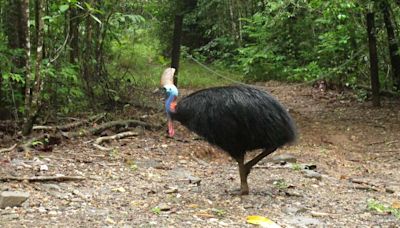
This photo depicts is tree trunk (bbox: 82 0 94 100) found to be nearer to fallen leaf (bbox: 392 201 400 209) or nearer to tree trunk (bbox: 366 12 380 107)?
tree trunk (bbox: 366 12 380 107)

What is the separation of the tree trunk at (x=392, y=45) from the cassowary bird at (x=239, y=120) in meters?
5.84

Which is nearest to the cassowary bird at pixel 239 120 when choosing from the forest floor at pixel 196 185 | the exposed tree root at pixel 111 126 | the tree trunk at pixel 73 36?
the forest floor at pixel 196 185

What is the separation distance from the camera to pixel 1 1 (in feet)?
27.6

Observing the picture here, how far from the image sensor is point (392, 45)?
35.2ft

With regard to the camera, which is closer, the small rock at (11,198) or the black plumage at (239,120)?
the small rock at (11,198)

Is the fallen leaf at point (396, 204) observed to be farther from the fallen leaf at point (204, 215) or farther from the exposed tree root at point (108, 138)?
the exposed tree root at point (108, 138)

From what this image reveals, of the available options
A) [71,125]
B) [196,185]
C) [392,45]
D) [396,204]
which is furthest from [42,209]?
[392,45]

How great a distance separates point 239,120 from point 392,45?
6.93 metres

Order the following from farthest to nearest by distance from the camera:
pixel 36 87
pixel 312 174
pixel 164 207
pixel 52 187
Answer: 1. pixel 36 87
2. pixel 312 174
3. pixel 52 187
4. pixel 164 207

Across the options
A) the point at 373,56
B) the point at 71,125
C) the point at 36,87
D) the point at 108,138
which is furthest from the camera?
the point at 373,56

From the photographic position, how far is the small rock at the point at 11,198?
4383mm

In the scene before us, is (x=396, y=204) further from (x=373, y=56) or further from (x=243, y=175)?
(x=373, y=56)

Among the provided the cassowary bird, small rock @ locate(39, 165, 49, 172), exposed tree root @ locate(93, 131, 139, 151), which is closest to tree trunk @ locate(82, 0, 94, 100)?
exposed tree root @ locate(93, 131, 139, 151)

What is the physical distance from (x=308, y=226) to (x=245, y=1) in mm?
14813
